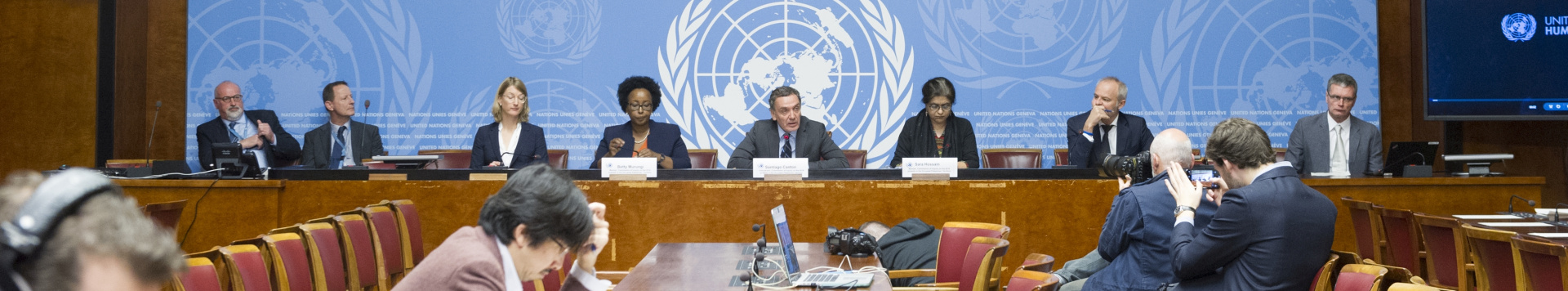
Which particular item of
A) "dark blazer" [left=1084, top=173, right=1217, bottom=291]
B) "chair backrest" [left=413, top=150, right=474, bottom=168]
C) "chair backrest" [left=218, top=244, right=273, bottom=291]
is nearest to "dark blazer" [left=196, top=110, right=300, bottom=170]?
"chair backrest" [left=413, top=150, right=474, bottom=168]

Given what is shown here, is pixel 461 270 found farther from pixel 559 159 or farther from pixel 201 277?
pixel 559 159

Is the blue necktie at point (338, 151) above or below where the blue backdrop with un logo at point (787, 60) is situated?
below

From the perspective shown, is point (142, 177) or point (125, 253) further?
point (142, 177)

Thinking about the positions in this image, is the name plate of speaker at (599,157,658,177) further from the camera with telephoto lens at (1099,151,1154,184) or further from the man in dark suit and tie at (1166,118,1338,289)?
the man in dark suit and tie at (1166,118,1338,289)

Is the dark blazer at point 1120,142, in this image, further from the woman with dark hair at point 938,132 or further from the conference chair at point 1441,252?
the conference chair at point 1441,252

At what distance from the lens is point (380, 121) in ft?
24.7

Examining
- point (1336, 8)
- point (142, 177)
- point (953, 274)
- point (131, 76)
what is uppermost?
point (1336, 8)

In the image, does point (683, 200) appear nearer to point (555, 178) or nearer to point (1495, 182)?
point (555, 178)

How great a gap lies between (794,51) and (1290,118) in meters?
3.73

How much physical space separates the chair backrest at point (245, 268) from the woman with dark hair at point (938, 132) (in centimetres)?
389

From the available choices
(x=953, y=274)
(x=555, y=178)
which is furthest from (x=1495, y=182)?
(x=555, y=178)

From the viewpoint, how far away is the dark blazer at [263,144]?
21.2 ft

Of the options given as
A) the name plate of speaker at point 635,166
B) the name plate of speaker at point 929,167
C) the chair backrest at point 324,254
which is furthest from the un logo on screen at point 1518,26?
the chair backrest at point 324,254

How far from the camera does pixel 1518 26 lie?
6250 millimetres
